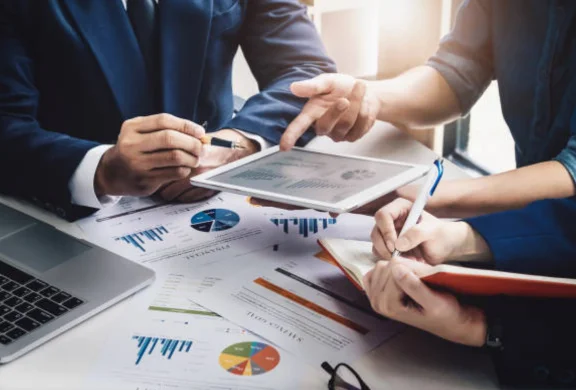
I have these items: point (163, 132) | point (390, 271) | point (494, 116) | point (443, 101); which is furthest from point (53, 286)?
point (494, 116)

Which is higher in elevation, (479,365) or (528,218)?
(528,218)

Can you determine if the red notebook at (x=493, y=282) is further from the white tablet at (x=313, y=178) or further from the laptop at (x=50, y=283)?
the laptop at (x=50, y=283)

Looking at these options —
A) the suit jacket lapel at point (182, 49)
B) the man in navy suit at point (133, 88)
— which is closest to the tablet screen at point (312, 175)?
the man in navy suit at point (133, 88)

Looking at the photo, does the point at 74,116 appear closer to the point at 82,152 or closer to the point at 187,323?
the point at 82,152

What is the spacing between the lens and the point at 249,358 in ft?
2.21

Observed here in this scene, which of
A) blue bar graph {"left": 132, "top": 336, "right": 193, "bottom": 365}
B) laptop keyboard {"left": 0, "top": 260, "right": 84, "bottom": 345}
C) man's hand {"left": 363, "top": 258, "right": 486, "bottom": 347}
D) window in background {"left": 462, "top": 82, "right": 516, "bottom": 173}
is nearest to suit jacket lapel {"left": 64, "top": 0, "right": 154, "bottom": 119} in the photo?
laptop keyboard {"left": 0, "top": 260, "right": 84, "bottom": 345}

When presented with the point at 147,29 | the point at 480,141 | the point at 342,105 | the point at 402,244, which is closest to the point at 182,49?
the point at 147,29

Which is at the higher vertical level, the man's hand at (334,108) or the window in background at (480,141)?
the man's hand at (334,108)

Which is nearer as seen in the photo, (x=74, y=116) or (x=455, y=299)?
(x=455, y=299)

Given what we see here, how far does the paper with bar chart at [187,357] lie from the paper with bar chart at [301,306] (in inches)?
0.9

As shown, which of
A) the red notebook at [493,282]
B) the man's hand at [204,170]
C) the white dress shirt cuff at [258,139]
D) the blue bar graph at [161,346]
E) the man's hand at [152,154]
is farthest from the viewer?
the white dress shirt cuff at [258,139]

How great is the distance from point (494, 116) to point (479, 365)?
2153 mm

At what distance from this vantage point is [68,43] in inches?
46.3

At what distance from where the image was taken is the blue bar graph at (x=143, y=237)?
94 cm
